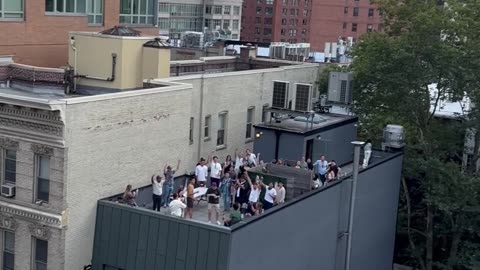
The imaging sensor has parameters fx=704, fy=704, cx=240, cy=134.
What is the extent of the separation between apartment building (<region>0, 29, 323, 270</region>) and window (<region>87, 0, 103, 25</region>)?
954 cm

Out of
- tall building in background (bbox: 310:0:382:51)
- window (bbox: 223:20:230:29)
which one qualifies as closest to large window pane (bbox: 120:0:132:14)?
window (bbox: 223:20:230:29)

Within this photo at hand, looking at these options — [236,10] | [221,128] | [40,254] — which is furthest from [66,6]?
[236,10]

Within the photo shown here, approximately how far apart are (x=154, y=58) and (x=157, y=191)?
8506 mm

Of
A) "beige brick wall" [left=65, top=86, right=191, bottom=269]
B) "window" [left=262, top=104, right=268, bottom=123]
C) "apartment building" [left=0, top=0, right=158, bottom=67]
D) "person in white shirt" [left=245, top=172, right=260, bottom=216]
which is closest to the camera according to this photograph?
"beige brick wall" [left=65, top=86, right=191, bottom=269]

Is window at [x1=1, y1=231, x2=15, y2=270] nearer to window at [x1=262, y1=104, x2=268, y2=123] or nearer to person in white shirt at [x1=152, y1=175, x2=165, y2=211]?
person in white shirt at [x1=152, y1=175, x2=165, y2=211]

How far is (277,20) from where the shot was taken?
138 meters

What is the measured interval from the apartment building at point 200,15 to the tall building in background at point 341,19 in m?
15.1

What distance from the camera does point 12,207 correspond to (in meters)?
22.1

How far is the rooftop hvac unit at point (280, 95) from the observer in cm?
3238

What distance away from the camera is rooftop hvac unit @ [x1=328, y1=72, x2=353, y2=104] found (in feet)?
112

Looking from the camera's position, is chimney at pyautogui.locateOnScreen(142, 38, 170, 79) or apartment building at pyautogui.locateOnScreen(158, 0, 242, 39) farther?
apartment building at pyautogui.locateOnScreen(158, 0, 242, 39)

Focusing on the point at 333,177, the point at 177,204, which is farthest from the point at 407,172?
the point at 177,204

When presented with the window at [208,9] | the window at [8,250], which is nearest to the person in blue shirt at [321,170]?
the window at [8,250]

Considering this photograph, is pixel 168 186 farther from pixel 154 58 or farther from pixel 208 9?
pixel 208 9
